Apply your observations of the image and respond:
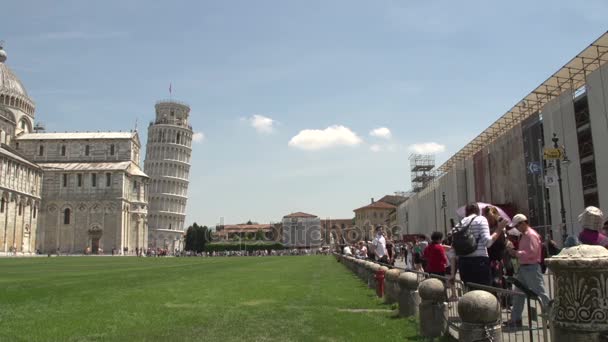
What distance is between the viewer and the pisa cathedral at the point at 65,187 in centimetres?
8588

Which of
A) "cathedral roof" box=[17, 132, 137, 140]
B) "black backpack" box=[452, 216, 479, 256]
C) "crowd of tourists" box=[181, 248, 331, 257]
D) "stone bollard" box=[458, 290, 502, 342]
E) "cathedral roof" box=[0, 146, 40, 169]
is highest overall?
"cathedral roof" box=[17, 132, 137, 140]

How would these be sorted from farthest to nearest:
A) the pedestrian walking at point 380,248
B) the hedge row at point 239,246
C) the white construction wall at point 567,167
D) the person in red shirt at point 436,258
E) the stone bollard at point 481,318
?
the hedge row at point 239,246 < the white construction wall at point 567,167 < the pedestrian walking at point 380,248 < the person in red shirt at point 436,258 < the stone bollard at point 481,318

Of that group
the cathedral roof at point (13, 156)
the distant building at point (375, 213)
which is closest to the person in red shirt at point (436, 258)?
the cathedral roof at point (13, 156)

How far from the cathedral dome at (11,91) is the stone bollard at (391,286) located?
4095 inches

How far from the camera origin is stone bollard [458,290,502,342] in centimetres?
577

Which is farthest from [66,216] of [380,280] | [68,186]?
[380,280]

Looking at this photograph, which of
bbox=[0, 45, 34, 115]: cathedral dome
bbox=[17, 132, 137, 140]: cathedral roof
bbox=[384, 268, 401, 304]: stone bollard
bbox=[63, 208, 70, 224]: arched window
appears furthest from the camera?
bbox=[17, 132, 137, 140]: cathedral roof

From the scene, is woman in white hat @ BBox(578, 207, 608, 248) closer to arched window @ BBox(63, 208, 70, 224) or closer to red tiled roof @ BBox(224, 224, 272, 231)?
arched window @ BBox(63, 208, 70, 224)

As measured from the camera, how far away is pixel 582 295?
400 centimetres

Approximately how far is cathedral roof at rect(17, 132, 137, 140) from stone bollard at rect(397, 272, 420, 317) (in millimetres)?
105018

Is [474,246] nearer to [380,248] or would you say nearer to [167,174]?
[380,248]

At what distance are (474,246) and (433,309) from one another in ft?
4.22

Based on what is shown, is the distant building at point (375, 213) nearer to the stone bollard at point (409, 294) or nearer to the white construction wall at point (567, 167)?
the white construction wall at point (567, 167)

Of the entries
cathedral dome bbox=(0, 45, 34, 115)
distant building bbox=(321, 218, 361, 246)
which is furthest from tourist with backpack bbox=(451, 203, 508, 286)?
distant building bbox=(321, 218, 361, 246)
